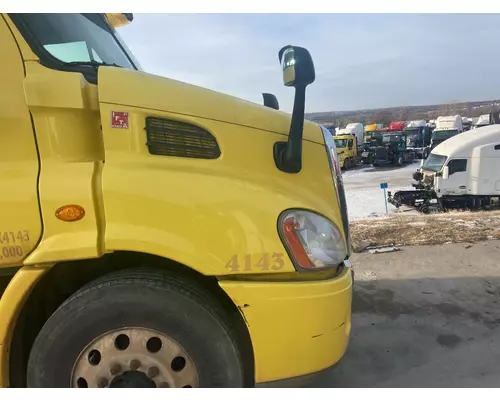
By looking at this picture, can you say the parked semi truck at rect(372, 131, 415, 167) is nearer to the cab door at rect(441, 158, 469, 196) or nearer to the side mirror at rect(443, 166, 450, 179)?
the cab door at rect(441, 158, 469, 196)

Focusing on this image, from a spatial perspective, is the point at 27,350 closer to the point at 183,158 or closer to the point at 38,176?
the point at 38,176

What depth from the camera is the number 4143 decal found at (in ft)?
6.81

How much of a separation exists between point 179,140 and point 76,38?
3.12ft

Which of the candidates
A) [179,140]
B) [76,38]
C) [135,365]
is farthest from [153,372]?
[76,38]

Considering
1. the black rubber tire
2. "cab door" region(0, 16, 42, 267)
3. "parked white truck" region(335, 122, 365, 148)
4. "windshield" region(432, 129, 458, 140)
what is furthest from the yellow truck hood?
"parked white truck" region(335, 122, 365, 148)

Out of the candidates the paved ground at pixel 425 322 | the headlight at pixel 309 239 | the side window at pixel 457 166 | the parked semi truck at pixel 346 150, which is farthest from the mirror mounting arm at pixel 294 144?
the parked semi truck at pixel 346 150

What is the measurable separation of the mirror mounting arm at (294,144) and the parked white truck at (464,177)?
16.2 meters

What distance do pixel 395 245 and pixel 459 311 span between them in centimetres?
236

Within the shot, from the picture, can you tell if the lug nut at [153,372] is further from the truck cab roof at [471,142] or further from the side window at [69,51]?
the truck cab roof at [471,142]

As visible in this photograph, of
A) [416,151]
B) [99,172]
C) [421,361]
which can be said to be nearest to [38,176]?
[99,172]

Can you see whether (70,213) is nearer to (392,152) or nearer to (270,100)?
(270,100)

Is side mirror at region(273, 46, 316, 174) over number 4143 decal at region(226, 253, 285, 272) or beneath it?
over

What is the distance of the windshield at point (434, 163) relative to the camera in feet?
57.2

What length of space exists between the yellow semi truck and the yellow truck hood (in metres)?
0.01
